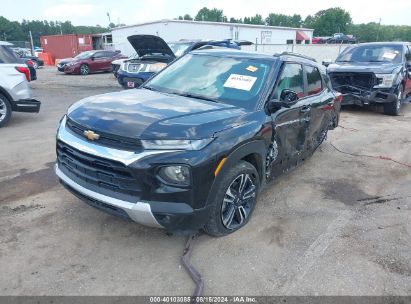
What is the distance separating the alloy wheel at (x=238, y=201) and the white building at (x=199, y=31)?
28321 millimetres

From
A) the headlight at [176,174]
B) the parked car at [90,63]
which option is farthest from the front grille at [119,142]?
the parked car at [90,63]

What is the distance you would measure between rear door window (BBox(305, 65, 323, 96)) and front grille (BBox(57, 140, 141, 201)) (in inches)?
113

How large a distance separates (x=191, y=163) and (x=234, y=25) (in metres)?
32.2

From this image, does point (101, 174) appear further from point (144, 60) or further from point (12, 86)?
point (144, 60)

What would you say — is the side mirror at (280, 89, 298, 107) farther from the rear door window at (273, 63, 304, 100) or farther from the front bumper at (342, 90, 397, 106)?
the front bumper at (342, 90, 397, 106)

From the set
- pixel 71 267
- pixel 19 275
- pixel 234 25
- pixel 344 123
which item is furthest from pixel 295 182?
pixel 234 25

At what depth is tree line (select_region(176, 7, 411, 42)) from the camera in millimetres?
75694

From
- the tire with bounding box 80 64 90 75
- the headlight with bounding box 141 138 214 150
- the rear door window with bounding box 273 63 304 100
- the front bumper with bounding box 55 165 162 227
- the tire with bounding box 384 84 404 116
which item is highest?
the rear door window with bounding box 273 63 304 100

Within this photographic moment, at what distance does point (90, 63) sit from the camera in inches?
864

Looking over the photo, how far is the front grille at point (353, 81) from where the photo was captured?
30.7 feet

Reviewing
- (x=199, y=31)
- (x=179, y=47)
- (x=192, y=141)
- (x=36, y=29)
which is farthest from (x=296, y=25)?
(x=192, y=141)

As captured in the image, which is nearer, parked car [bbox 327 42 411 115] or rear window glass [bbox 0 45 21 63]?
rear window glass [bbox 0 45 21 63]

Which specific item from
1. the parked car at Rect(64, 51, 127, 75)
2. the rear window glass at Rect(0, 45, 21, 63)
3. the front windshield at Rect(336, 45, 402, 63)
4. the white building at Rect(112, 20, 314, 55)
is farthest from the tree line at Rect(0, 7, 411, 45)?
the rear window glass at Rect(0, 45, 21, 63)

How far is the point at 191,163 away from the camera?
295cm
